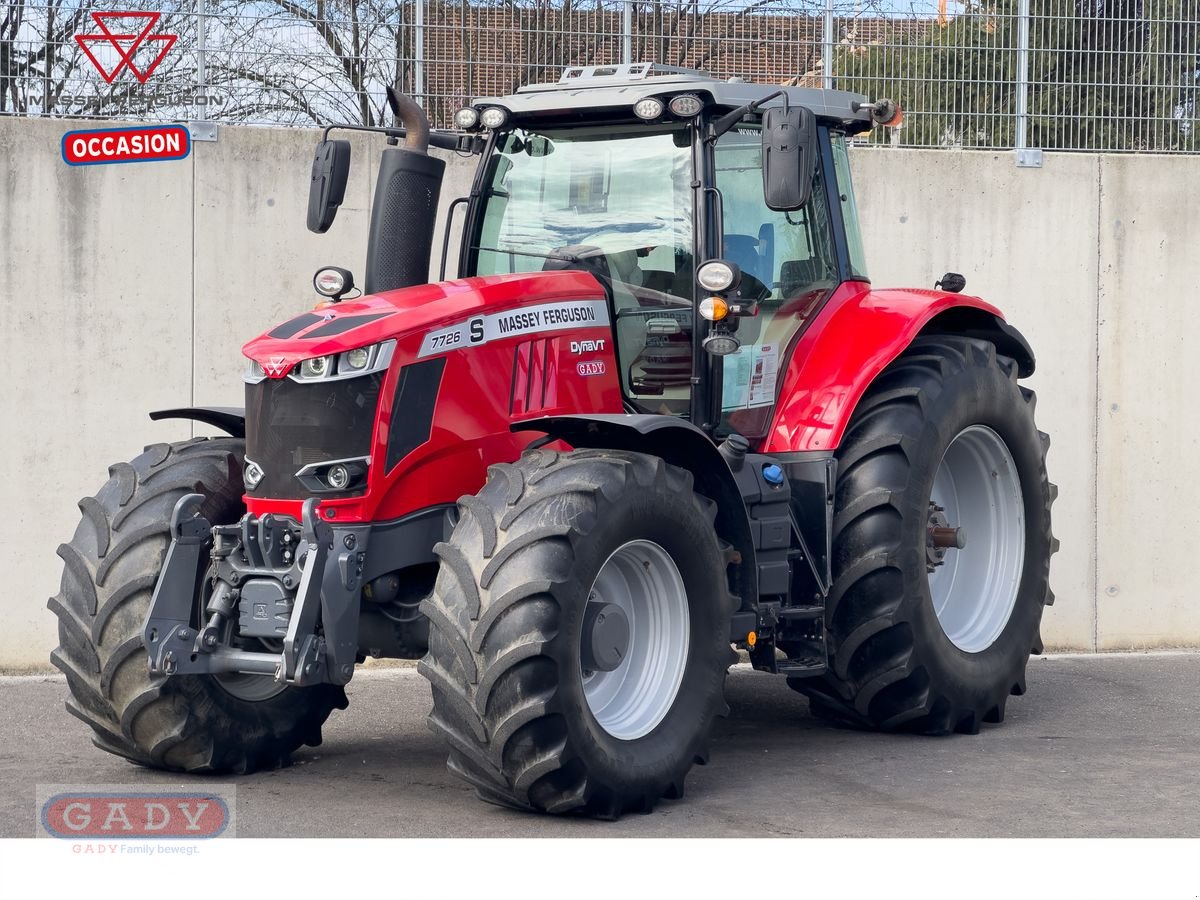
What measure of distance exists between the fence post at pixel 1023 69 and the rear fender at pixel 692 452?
15.0ft

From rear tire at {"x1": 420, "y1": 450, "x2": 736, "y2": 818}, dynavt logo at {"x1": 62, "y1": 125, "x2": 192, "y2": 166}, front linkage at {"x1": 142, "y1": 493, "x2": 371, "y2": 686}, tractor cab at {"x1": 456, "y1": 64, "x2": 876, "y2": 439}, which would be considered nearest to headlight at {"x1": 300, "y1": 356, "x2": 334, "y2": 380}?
front linkage at {"x1": 142, "y1": 493, "x2": 371, "y2": 686}

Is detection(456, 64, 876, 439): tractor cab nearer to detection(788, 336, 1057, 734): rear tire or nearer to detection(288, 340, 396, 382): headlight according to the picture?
detection(788, 336, 1057, 734): rear tire

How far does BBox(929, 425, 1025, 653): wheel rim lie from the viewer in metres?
7.54

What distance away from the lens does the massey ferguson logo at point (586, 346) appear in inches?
244

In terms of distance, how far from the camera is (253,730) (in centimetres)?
618

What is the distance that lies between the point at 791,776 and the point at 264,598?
2.15 m

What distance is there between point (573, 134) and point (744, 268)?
902 mm

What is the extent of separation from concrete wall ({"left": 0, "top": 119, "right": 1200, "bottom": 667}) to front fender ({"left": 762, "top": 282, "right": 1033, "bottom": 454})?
2.32m

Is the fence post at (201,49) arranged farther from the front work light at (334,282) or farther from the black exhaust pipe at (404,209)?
the black exhaust pipe at (404,209)

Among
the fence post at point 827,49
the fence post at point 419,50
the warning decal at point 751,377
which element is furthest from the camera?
the fence post at point 827,49

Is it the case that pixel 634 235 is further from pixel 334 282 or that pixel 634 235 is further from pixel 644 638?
pixel 644 638

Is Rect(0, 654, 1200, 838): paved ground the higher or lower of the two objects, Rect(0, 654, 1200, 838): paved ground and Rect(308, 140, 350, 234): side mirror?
the lower

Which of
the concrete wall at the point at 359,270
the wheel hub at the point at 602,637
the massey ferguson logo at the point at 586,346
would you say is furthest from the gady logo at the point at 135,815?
the concrete wall at the point at 359,270

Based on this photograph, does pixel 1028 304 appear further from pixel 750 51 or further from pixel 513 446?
pixel 513 446
